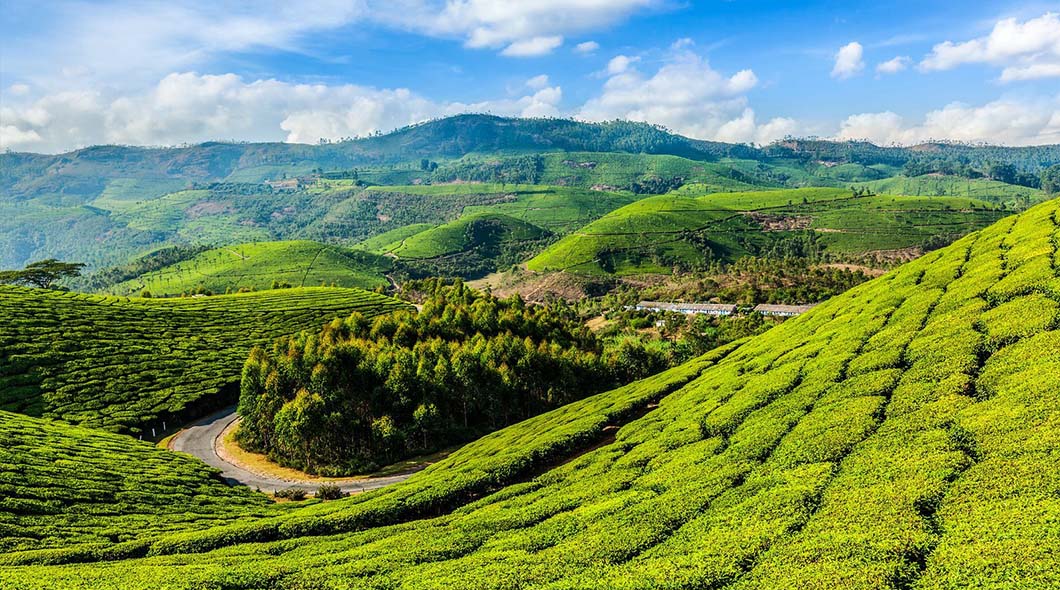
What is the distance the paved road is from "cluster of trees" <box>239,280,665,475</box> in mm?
3246

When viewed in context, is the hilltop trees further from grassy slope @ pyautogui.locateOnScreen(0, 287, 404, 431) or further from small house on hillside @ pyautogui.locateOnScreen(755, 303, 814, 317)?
small house on hillside @ pyautogui.locateOnScreen(755, 303, 814, 317)

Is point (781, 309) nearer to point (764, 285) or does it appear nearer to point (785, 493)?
point (764, 285)

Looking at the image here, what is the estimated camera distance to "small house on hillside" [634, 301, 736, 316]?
462 feet

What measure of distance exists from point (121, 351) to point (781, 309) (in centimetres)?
13758

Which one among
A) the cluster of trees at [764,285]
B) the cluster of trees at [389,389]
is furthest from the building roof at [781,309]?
the cluster of trees at [389,389]

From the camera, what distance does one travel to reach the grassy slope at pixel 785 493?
1700 centimetres

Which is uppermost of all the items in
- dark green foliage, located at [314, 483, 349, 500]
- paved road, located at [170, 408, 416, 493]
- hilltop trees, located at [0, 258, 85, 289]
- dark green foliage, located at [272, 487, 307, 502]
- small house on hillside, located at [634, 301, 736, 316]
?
hilltop trees, located at [0, 258, 85, 289]

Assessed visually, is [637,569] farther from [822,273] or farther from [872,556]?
[822,273]

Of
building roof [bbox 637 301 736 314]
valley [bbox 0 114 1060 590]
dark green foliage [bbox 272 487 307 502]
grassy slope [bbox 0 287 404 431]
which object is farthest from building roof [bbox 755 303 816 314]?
dark green foliage [bbox 272 487 307 502]

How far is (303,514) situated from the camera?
3759cm

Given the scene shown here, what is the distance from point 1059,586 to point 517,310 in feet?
286

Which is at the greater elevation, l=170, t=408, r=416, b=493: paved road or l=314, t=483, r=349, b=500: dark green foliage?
l=314, t=483, r=349, b=500: dark green foliage

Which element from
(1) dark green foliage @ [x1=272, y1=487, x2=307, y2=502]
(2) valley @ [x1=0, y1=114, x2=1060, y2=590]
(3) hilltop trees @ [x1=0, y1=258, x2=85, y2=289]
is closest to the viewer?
(2) valley @ [x1=0, y1=114, x2=1060, y2=590]

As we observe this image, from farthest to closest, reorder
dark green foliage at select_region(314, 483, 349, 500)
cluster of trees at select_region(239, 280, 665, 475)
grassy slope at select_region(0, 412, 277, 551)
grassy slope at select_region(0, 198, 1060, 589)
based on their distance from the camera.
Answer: cluster of trees at select_region(239, 280, 665, 475)
dark green foliage at select_region(314, 483, 349, 500)
grassy slope at select_region(0, 412, 277, 551)
grassy slope at select_region(0, 198, 1060, 589)
